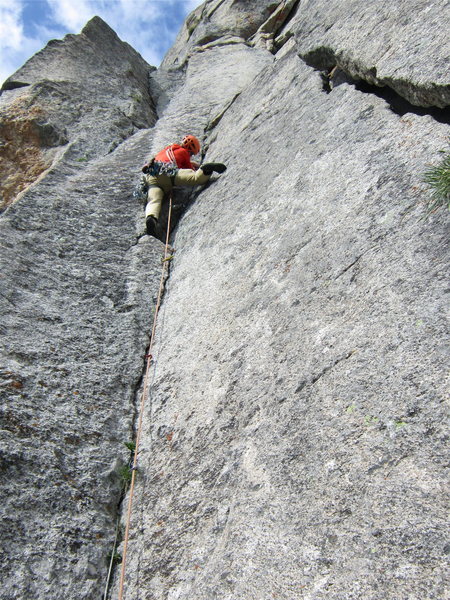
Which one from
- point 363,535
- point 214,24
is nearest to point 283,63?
point 363,535

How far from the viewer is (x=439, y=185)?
155 inches

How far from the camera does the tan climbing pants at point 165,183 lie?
8250 mm

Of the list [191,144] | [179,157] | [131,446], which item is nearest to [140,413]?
[131,446]

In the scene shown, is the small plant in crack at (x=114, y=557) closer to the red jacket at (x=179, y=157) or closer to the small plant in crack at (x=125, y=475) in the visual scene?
the small plant in crack at (x=125, y=475)

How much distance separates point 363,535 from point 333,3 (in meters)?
7.40

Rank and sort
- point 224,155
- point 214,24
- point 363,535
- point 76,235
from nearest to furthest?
point 363,535
point 76,235
point 224,155
point 214,24

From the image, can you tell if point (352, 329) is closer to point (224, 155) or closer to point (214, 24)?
point (224, 155)

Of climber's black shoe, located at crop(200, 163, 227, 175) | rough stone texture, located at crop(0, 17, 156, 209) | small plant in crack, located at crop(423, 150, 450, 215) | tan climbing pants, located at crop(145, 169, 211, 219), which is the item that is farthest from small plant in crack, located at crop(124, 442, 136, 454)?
rough stone texture, located at crop(0, 17, 156, 209)

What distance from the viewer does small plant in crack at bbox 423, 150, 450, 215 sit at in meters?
3.89

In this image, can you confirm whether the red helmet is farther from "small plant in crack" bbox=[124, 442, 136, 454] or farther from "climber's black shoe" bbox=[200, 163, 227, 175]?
"small plant in crack" bbox=[124, 442, 136, 454]

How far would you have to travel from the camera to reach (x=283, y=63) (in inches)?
355

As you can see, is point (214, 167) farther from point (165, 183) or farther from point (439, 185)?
point (439, 185)

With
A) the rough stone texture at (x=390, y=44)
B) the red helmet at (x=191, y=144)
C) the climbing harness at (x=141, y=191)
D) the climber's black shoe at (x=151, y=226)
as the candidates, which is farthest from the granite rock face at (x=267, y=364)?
the red helmet at (x=191, y=144)

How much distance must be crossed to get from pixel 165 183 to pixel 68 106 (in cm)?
414
